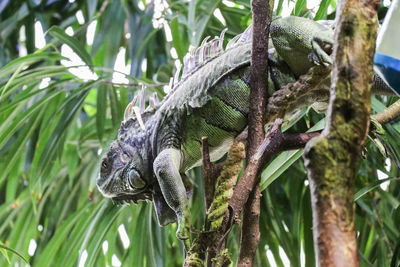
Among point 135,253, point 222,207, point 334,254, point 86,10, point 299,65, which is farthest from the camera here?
point 86,10

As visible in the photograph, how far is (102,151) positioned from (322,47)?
0.91 meters

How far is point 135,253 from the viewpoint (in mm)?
1890

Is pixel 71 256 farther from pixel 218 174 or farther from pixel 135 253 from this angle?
pixel 218 174

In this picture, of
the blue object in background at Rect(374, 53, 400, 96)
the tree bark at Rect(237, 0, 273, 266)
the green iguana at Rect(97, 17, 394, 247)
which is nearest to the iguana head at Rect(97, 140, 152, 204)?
the green iguana at Rect(97, 17, 394, 247)

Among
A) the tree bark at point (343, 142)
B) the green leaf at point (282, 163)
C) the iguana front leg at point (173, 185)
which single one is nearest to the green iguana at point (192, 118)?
the iguana front leg at point (173, 185)

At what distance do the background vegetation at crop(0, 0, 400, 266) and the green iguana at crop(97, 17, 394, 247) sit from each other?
290 millimetres

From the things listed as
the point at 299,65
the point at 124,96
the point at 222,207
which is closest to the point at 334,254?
the point at 222,207

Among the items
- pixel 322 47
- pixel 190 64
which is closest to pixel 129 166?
pixel 190 64

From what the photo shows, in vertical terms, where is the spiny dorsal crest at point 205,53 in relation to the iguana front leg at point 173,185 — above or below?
above

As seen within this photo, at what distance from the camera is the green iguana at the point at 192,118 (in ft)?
3.82

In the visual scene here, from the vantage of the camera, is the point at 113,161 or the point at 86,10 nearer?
the point at 113,161

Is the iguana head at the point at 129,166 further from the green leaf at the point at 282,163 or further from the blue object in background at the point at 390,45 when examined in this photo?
the blue object in background at the point at 390,45

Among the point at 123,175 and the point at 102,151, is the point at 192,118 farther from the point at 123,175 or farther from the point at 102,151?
the point at 102,151

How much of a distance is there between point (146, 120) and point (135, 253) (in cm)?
61
